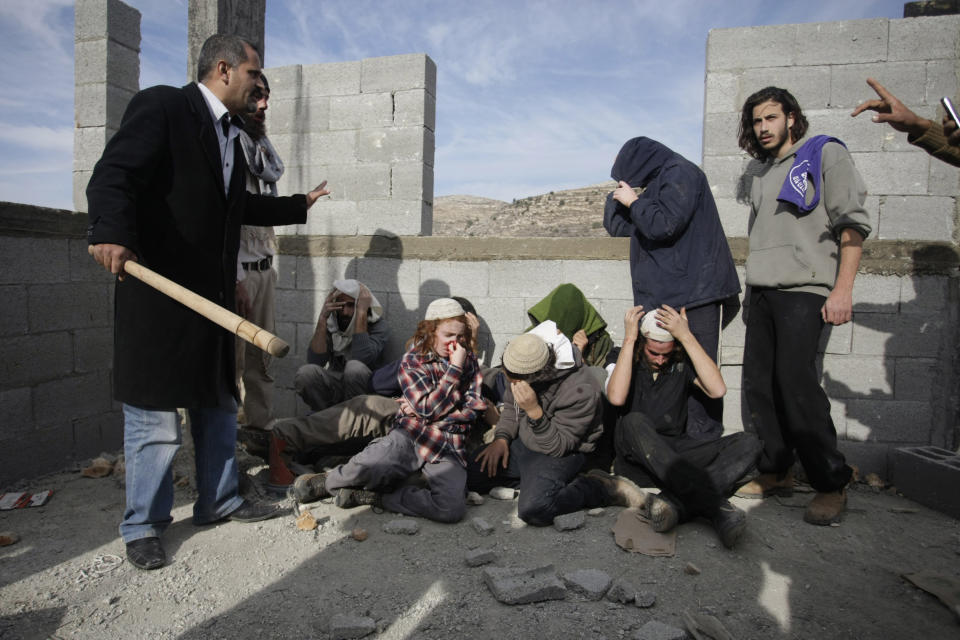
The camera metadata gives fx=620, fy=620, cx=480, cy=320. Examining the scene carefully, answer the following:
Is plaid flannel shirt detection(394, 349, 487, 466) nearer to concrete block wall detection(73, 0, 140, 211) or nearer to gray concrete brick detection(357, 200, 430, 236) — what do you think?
gray concrete brick detection(357, 200, 430, 236)

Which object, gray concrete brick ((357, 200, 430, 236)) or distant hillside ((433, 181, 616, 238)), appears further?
distant hillside ((433, 181, 616, 238))

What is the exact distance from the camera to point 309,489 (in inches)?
135

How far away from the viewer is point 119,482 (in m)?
3.79

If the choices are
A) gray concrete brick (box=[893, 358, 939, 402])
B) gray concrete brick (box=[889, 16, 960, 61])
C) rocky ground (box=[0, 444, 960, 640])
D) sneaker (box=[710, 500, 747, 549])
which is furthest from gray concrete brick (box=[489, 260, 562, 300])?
gray concrete brick (box=[889, 16, 960, 61])

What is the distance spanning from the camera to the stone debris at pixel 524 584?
2.40 metres

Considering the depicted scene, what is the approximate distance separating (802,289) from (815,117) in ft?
4.94

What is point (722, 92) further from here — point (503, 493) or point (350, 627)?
point (350, 627)

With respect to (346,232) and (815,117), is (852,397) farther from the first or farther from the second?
(346,232)

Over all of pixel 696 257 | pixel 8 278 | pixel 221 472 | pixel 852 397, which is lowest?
pixel 221 472

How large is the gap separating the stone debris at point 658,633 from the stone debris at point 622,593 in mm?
204

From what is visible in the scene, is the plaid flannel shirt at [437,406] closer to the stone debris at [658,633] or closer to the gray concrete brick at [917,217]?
the stone debris at [658,633]

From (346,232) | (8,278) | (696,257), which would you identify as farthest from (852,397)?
(8,278)

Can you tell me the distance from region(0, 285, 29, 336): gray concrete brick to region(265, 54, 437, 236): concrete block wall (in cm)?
189

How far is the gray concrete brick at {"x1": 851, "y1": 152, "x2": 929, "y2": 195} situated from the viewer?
157 inches
